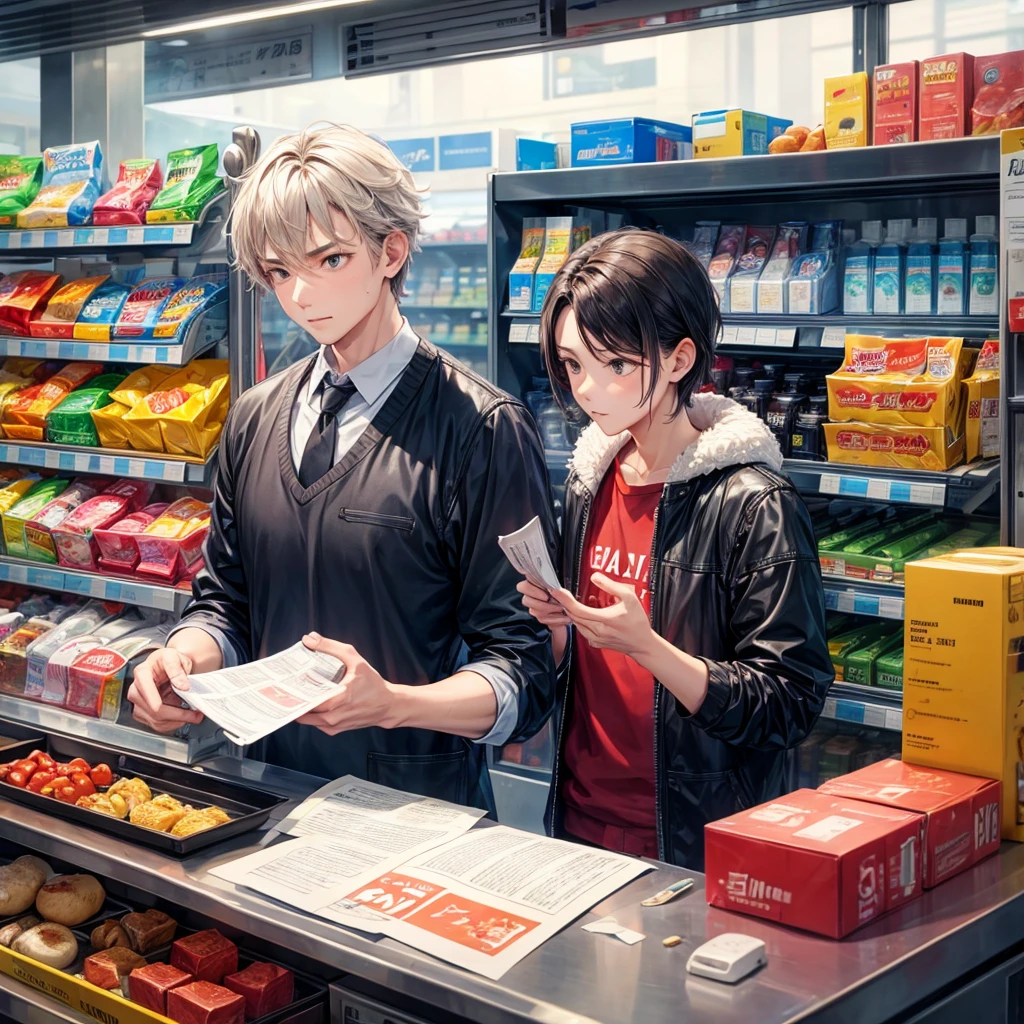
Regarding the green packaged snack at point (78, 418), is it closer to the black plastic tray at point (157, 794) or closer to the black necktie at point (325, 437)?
the black plastic tray at point (157, 794)

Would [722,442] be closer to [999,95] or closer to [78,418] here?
[999,95]

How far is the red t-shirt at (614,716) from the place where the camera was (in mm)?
2139

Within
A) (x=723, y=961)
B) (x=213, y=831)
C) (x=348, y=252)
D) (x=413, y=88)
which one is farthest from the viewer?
(x=413, y=88)

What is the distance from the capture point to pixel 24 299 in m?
4.32

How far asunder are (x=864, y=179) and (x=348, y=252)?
161cm

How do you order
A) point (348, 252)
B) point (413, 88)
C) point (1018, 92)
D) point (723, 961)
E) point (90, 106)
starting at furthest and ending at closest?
point (413, 88) < point (90, 106) < point (1018, 92) < point (348, 252) < point (723, 961)

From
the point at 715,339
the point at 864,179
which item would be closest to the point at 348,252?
the point at 715,339

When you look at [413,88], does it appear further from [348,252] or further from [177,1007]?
[177,1007]

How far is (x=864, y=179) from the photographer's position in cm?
317

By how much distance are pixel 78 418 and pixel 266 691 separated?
2.58 metres

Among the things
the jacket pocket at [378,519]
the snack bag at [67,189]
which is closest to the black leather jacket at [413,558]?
the jacket pocket at [378,519]

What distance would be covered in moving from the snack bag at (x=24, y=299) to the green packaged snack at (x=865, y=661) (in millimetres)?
2937

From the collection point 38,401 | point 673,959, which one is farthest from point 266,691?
point 38,401

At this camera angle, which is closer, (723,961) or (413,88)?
(723,961)
